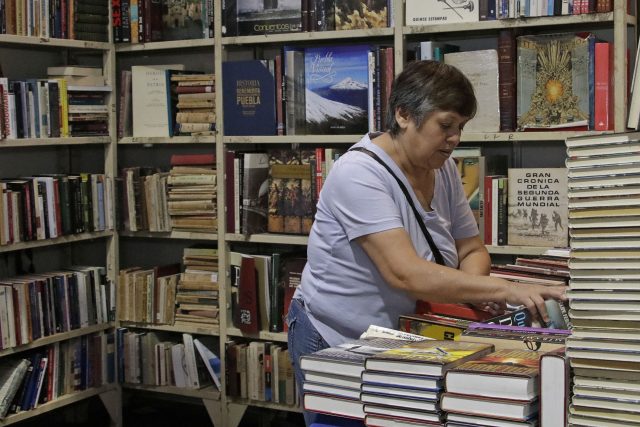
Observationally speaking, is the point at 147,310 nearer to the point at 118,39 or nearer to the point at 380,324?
the point at 118,39

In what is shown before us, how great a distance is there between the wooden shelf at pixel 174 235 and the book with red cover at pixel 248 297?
8.1 inches

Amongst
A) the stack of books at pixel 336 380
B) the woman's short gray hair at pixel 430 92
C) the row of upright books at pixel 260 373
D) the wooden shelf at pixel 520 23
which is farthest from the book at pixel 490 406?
the row of upright books at pixel 260 373

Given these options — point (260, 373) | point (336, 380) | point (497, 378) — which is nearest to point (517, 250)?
point (260, 373)

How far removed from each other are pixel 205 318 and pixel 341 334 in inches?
83.7

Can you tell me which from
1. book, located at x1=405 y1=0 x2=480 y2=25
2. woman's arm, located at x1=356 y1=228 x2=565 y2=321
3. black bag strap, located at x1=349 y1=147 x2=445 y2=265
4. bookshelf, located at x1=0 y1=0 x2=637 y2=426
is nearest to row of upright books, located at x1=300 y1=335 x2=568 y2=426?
woman's arm, located at x1=356 y1=228 x2=565 y2=321

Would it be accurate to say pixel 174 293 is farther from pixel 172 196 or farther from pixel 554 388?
pixel 554 388

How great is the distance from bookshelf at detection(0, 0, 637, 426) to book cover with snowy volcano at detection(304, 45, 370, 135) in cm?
5

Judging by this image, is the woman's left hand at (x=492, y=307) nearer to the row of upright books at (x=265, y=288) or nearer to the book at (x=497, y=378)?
the book at (x=497, y=378)

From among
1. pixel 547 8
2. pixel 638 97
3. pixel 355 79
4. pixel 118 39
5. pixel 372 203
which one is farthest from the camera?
pixel 118 39

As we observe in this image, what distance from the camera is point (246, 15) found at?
13.8ft

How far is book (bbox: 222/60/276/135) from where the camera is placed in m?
4.14

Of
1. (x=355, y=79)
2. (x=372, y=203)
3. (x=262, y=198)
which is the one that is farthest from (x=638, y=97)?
(x=262, y=198)

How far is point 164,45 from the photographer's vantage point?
438cm

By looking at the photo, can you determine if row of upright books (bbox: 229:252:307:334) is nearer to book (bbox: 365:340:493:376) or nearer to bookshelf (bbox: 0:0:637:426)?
bookshelf (bbox: 0:0:637:426)
